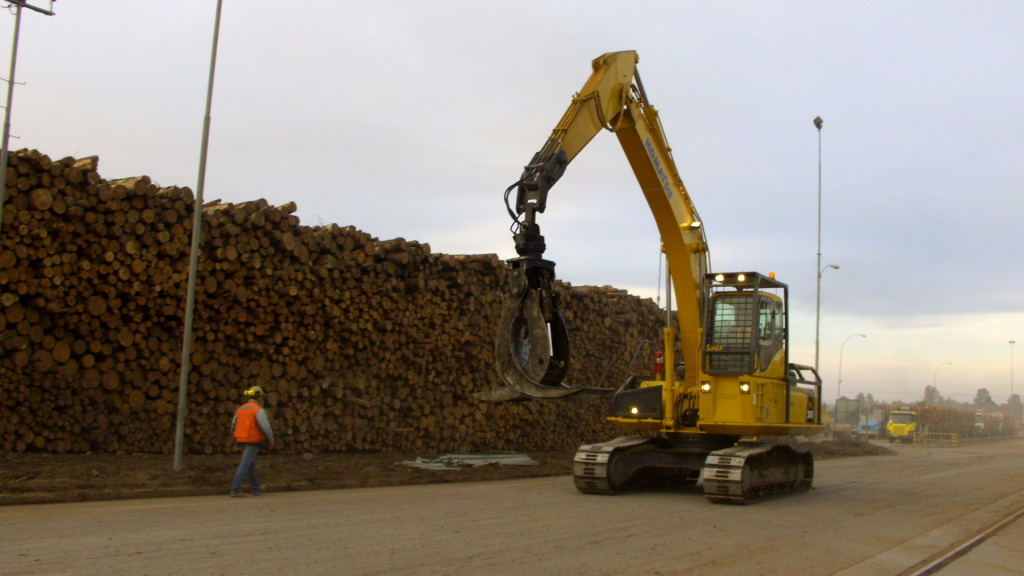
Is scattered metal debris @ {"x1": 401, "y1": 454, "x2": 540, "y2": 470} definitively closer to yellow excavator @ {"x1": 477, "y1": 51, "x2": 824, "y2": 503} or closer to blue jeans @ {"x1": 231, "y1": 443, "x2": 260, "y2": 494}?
yellow excavator @ {"x1": 477, "y1": 51, "x2": 824, "y2": 503}

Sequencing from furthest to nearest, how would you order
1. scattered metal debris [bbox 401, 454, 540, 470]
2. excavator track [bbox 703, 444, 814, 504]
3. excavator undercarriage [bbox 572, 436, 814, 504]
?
scattered metal debris [bbox 401, 454, 540, 470] < excavator undercarriage [bbox 572, 436, 814, 504] < excavator track [bbox 703, 444, 814, 504]

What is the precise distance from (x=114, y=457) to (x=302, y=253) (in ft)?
13.3

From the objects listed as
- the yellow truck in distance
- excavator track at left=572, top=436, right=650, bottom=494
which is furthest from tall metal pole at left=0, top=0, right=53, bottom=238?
the yellow truck in distance

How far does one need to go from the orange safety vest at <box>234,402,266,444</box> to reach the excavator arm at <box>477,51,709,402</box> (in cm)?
298

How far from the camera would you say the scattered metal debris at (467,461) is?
581 inches

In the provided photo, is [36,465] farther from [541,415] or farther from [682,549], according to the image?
[541,415]

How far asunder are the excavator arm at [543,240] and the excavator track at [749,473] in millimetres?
1552

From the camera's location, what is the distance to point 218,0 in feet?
40.8

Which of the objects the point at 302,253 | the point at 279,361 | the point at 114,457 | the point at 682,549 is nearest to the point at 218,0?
the point at 302,253

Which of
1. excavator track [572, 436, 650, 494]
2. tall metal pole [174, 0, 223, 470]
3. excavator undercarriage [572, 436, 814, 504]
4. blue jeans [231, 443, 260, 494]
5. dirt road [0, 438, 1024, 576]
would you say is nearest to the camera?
dirt road [0, 438, 1024, 576]

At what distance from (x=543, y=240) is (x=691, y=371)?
15.3ft

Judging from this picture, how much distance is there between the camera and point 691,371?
1328 cm

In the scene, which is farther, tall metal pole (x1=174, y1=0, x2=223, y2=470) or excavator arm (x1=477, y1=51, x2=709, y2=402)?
tall metal pole (x1=174, y1=0, x2=223, y2=470)

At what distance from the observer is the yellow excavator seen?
39.2ft
